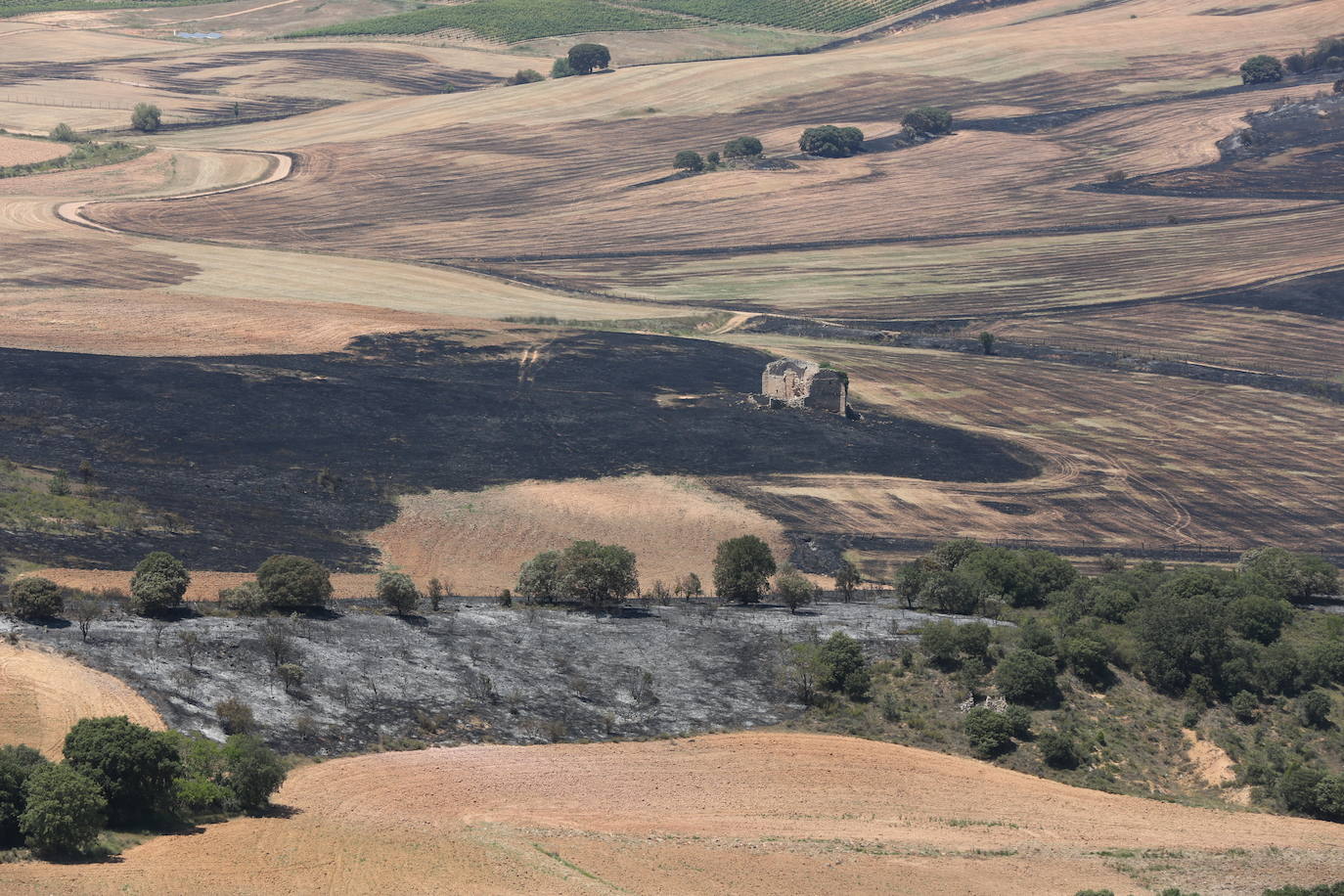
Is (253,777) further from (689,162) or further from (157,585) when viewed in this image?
(689,162)

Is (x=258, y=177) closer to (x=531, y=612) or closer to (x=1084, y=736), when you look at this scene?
(x=531, y=612)

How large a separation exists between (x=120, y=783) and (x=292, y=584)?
867 inches

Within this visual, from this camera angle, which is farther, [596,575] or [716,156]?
[716,156]

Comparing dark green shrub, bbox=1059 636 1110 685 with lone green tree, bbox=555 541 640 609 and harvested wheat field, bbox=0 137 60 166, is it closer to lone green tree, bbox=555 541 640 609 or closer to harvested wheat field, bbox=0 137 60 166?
lone green tree, bbox=555 541 640 609

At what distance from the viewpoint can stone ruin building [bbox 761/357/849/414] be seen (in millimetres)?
119000

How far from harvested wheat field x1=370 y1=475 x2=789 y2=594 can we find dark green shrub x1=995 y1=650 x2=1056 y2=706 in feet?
74.0

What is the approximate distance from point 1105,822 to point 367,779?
87.7 ft

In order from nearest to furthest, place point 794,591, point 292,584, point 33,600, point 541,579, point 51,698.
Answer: point 51,698, point 33,600, point 292,584, point 541,579, point 794,591

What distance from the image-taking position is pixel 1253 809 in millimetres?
59562

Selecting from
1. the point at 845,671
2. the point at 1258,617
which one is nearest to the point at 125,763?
the point at 845,671

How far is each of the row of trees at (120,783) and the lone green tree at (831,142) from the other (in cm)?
15597

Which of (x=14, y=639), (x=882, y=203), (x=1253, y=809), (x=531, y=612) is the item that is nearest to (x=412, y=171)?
(x=882, y=203)

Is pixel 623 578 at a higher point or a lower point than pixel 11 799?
lower

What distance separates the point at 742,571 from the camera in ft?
260
